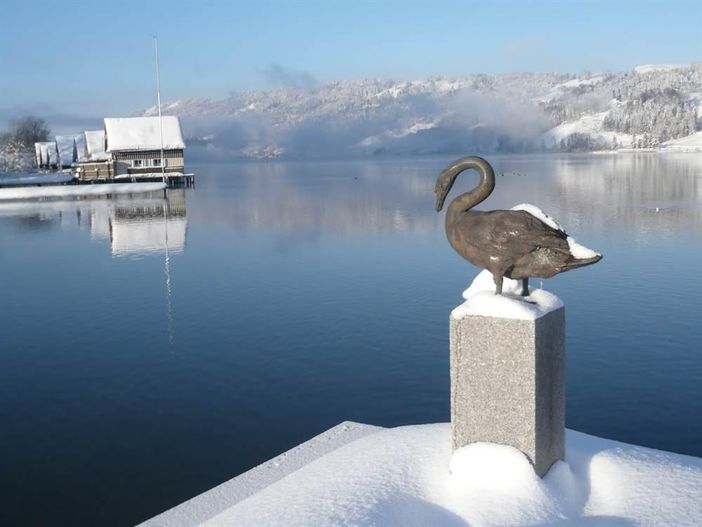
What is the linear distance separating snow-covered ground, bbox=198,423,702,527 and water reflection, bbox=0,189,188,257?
79.8ft

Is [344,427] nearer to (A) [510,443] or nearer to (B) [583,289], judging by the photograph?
(A) [510,443]

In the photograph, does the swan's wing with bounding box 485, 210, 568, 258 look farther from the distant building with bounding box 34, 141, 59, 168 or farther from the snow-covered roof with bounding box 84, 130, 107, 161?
the distant building with bounding box 34, 141, 59, 168

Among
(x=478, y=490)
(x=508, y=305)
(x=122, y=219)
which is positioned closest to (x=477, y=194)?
(x=508, y=305)

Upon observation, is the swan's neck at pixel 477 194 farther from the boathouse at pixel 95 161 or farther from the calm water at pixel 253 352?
the boathouse at pixel 95 161

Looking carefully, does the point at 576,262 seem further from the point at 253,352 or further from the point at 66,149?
the point at 66,149

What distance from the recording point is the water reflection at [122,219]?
34.6 meters

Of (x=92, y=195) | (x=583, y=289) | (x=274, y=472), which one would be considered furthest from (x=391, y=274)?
(x=92, y=195)

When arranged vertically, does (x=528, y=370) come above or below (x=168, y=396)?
above

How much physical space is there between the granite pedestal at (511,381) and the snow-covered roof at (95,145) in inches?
3061

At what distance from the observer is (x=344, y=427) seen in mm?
11234

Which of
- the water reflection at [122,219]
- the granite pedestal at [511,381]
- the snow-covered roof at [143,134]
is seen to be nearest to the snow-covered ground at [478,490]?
the granite pedestal at [511,381]

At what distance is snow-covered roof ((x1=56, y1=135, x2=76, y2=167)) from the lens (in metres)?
93.4

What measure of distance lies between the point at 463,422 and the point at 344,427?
3.05 meters

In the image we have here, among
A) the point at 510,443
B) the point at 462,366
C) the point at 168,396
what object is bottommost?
the point at 168,396
